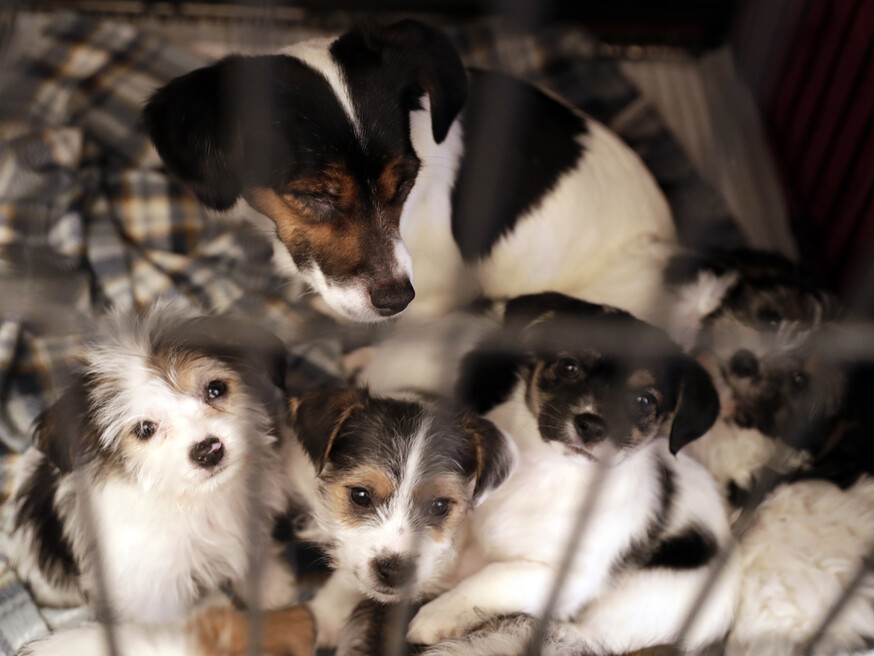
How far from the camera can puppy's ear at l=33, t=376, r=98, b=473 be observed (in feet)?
5.40

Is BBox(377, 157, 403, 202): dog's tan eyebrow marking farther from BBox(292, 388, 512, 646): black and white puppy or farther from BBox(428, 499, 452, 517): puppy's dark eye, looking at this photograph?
BBox(428, 499, 452, 517): puppy's dark eye

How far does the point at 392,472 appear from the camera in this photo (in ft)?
6.01

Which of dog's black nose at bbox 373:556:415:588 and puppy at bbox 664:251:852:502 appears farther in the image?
puppy at bbox 664:251:852:502

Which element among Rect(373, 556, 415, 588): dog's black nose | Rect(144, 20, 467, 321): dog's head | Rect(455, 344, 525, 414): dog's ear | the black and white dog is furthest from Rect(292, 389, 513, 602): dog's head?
the black and white dog

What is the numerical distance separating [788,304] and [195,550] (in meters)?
1.74

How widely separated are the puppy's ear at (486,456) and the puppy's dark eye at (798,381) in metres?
0.85

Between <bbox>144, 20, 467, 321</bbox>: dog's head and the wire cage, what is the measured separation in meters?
0.05

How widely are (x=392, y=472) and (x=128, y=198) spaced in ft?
5.56

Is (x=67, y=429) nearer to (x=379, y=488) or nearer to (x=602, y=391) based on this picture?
(x=379, y=488)

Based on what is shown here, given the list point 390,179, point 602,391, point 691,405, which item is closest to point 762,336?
point 691,405

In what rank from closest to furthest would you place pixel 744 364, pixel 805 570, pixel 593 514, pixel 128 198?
1. pixel 593 514
2. pixel 805 570
3. pixel 744 364
4. pixel 128 198

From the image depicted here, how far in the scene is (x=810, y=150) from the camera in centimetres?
311

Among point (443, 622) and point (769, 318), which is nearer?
point (443, 622)

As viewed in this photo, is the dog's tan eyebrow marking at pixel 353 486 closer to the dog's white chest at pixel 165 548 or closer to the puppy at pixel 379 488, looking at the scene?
the puppy at pixel 379 488
